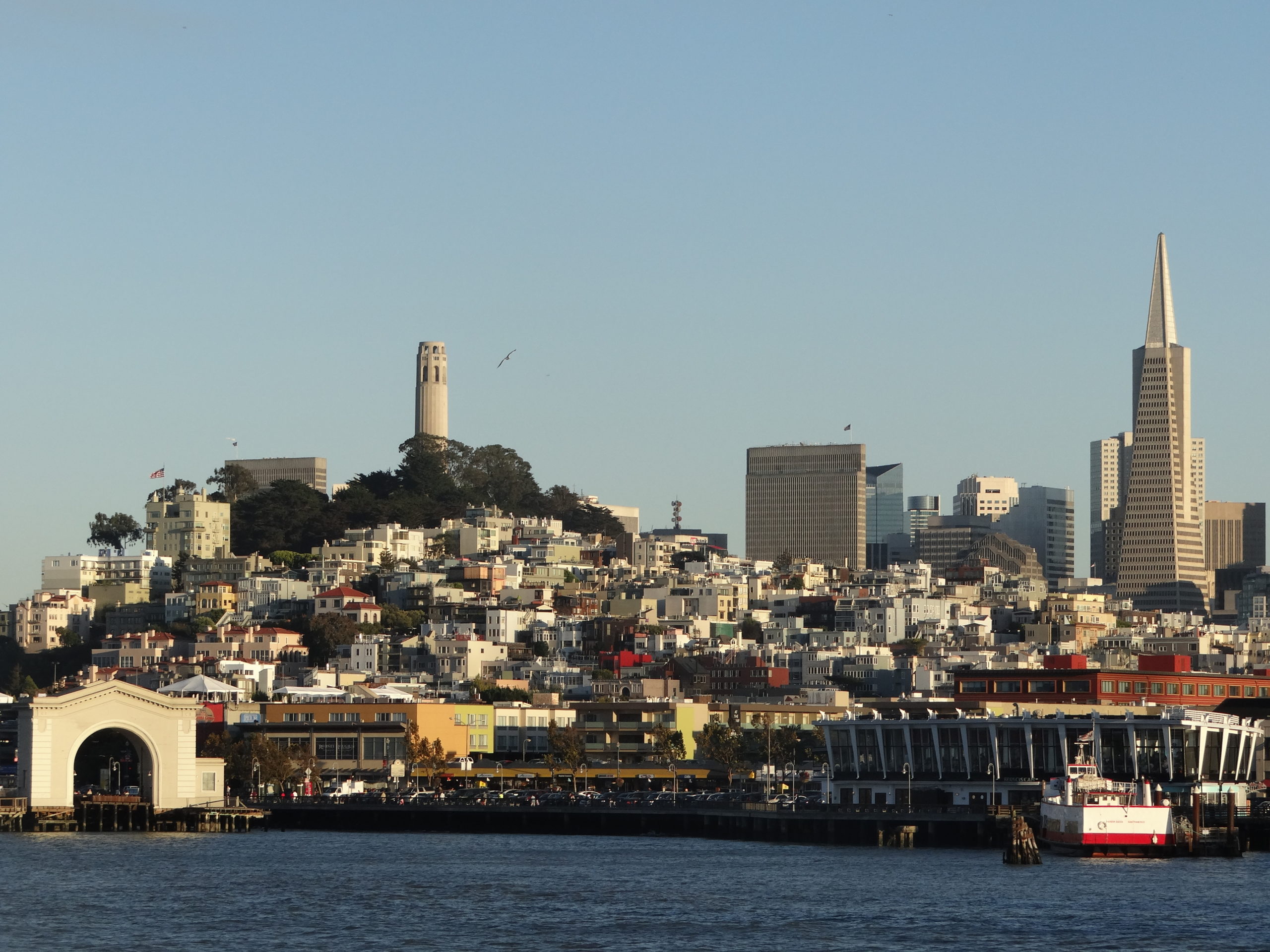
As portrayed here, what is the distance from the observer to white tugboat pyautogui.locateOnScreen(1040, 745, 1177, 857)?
93125mm

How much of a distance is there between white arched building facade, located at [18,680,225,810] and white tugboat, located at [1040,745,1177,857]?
43501 millimetres

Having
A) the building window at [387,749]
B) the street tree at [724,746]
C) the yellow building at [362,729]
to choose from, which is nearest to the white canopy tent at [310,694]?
the yellow building at [362,729]

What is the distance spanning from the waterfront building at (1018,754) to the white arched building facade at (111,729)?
1197 inches

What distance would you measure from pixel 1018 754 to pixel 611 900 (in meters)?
37.9

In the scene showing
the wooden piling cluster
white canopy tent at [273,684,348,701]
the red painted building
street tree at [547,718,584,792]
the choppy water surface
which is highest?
the red painted building

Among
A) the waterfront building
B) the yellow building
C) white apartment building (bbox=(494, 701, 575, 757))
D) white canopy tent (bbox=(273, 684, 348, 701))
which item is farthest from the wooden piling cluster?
white canopy tent (bbox=(273, 684, 348, 701))

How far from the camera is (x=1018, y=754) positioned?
113938 millimetres

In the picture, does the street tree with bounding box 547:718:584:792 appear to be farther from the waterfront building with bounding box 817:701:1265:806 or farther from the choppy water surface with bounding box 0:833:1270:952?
the choppy water surface with bounding box 0:833:1270:952

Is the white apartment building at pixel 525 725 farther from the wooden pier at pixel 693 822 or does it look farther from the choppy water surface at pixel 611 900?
the choppy water surface at pixel 611 900

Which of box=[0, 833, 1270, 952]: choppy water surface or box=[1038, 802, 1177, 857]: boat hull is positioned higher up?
box=[1038, 802, 1177, 857]: boat hull

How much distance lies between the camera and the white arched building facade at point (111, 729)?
115938 mm

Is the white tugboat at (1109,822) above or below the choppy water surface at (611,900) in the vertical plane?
above

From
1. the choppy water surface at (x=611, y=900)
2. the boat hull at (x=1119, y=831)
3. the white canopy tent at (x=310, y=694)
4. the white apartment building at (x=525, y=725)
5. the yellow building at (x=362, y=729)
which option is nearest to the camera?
the choppy water surface at (x=611, y=900)

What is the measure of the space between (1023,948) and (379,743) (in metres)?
85.7
